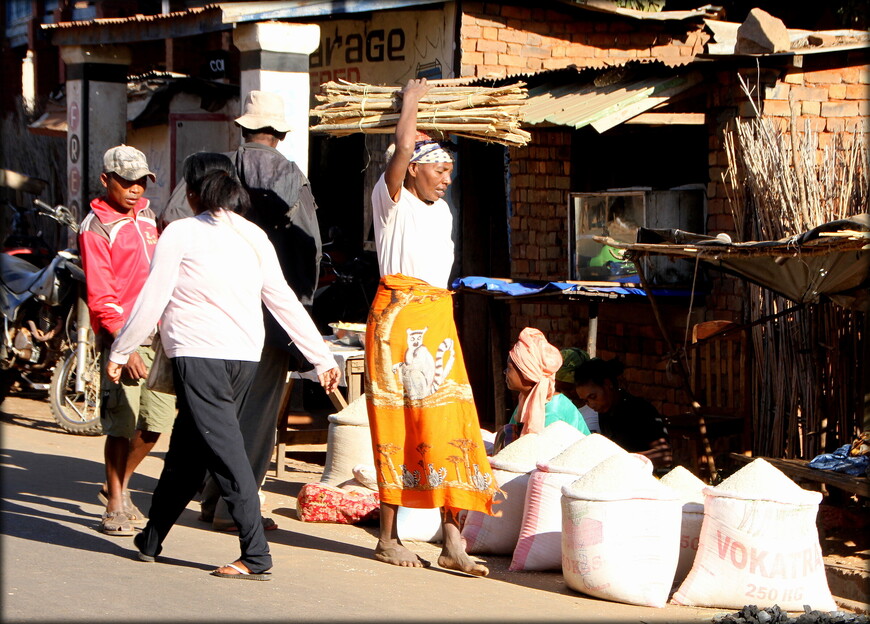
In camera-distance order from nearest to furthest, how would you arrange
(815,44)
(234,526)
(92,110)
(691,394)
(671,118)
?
(234,526), (691,394), (815,44), (671,118), (92,110)

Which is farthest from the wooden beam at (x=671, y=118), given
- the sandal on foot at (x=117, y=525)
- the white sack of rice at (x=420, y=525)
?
the sandal on foot at (x=117, y=525)

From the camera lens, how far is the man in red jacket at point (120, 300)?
6.04m

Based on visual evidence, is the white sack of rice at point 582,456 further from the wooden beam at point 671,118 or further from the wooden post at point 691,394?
the wooden beam at point 671,118

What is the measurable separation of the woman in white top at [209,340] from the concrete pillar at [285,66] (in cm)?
438

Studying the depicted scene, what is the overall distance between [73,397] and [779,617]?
7.00m

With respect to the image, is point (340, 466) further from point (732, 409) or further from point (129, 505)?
point (732, 409)

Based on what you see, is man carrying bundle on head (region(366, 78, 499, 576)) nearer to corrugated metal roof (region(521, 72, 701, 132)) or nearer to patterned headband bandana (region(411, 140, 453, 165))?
patterned headband bandana (region(411, 140, 453, 165))

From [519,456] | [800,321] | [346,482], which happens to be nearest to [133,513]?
[346,482]

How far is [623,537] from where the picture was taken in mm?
5008

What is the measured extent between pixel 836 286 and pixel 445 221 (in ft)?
7.59

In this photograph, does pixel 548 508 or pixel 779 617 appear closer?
pixel 779 617

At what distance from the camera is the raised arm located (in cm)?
524

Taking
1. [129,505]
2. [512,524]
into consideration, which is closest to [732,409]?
[512,524]

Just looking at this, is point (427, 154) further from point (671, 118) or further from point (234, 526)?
point (671, 118)
